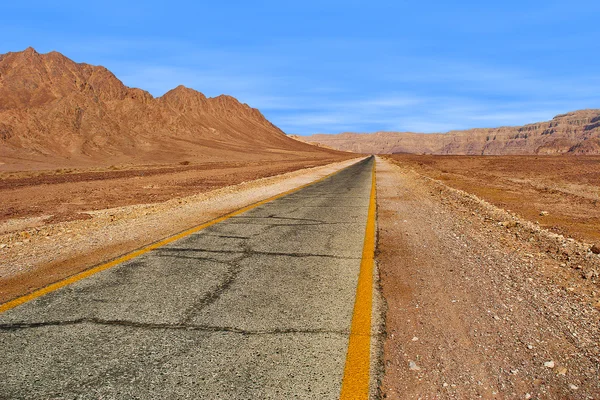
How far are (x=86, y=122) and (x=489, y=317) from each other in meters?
96.5

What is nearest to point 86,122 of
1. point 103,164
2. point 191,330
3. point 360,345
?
point 103,164

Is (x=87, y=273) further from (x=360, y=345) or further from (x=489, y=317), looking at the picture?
(x=489, y=317)

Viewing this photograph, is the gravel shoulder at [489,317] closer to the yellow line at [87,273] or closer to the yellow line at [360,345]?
the yellow line at [360,345]

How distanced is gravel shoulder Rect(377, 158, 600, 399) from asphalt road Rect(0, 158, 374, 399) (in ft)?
1.72

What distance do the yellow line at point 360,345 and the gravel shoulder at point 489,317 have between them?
146 millimetres

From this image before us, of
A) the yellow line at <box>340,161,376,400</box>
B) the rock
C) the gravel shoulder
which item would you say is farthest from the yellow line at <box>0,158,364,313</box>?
the rock

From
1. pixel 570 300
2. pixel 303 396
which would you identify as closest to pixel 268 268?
pixel 303 396

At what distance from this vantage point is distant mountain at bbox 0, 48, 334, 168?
7506 centimetres

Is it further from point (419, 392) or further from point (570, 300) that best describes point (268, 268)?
point (570, 300)

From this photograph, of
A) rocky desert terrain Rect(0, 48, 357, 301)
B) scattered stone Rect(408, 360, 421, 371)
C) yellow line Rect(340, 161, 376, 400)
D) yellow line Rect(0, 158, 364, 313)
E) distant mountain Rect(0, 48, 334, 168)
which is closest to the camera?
yellow line Rect(340, 161, 376, 400)

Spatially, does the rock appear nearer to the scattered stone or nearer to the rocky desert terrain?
the scattered stone

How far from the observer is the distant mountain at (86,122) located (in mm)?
75062

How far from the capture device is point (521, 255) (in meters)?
6.32

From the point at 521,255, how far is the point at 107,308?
5.61m
